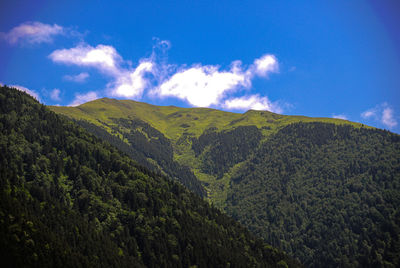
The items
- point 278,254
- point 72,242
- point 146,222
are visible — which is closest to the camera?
point 72,242

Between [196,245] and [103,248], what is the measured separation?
49893mm

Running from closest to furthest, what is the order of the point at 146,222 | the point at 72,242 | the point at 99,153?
the point at 72,242 < the point at 146,222 < the point at 99,153

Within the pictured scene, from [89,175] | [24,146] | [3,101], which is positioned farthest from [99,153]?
[3,101]

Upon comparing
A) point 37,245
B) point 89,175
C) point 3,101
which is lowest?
point 37,245

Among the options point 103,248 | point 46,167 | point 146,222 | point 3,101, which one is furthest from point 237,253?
point 3,101

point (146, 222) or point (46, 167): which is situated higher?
point (46, 167)

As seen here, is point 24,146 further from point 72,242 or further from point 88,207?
point 72,242

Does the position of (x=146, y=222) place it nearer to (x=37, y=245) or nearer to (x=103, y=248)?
(x=103, y=248)

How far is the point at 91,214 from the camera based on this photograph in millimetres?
143000

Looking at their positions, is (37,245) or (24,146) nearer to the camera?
(37,245)

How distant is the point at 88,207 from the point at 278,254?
Answer: 4317 inches

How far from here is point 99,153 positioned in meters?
189

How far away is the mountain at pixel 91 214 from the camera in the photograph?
103m

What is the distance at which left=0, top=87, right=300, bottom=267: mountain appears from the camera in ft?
337
